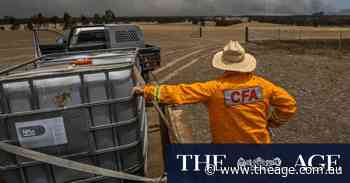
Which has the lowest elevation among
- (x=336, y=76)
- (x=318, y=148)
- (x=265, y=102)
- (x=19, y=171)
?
(x=336, y=76)

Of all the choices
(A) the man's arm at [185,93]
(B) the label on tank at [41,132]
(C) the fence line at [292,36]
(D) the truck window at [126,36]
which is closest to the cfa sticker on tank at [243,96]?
(A) the man's arm at [185,93]

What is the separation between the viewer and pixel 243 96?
320cm

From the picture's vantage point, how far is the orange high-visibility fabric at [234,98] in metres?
3.22

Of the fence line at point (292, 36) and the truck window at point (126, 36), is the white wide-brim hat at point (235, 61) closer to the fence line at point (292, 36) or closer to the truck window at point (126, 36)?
the truck window at point (126, 36)

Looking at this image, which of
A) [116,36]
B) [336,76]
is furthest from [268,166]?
[336,76]

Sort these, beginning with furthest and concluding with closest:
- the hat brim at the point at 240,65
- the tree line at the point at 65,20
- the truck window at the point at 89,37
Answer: the tree line at the point at 65,20
the truck window at the point at 89,37
the hat brim at the point at 240,65

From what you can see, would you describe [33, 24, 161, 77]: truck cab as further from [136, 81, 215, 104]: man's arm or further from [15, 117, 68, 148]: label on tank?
[136, 81, 215, 104]: man's arm

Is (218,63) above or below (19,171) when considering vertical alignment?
above

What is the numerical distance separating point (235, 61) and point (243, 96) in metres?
0.32

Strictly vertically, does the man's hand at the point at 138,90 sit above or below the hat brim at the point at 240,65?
below

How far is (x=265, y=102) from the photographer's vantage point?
10.8 feet

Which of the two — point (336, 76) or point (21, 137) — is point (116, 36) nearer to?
point (336, 76)

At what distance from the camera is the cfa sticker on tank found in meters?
3.19

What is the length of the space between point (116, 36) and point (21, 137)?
9692 mm
